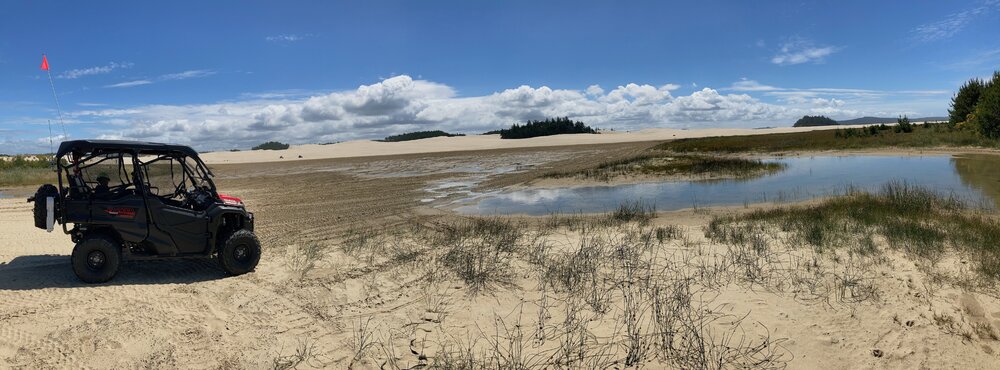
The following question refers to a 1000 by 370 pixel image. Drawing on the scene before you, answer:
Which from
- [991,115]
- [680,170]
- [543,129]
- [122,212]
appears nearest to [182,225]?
[122,212]

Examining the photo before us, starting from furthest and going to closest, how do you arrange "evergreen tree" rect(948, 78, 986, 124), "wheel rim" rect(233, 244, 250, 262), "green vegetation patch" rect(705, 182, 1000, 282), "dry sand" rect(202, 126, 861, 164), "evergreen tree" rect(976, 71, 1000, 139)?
"dry sand" rect(202, 126, 861, 164)
"evergreen tree" rect(948, 78, 986, 124)
"evergreen tree" rect(976, 71, 1000, 139)
"green vegetation patch" rect(705, 182, 1000, 282)
"wheel rim" rect(233, 244, 250, 262)

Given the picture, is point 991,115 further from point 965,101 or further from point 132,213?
point 132,213

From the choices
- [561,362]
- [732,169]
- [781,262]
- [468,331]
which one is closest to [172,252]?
[468,331]

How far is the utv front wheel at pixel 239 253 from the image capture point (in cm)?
788

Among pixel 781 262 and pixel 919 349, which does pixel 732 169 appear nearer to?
pixel 781 262

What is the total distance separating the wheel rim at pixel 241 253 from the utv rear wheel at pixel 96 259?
1.48m

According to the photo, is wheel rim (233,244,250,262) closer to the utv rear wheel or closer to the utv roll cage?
the utv roll cage

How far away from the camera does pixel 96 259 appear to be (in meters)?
7.29

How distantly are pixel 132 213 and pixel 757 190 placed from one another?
1988cm

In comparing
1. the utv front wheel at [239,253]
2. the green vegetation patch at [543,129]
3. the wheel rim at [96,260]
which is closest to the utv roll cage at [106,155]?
the wheel rim at [96,260]

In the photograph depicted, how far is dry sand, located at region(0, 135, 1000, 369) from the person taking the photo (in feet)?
17.6

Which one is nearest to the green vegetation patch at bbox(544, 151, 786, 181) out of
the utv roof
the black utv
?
the black utv

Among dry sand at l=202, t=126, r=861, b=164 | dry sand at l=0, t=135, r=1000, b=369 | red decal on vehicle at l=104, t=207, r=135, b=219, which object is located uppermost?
dry sand at l=202, t=126, r=861, b=164

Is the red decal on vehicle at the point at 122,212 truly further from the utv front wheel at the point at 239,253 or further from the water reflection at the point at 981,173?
the water reflection at the point at 981,173
